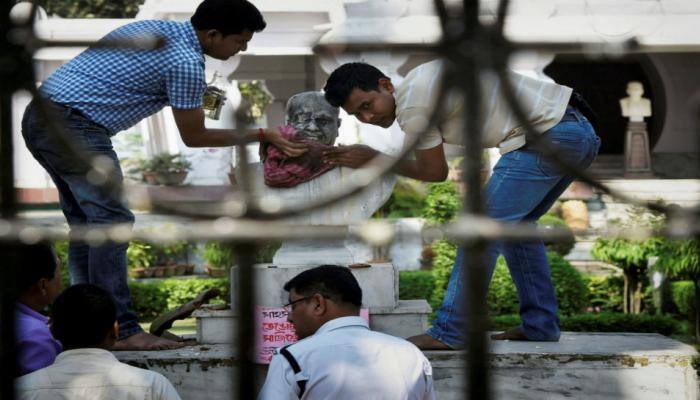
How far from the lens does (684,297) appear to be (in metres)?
9.53

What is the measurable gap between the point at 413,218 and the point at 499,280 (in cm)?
328

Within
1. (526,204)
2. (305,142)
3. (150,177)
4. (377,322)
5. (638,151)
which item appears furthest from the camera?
(638,151)

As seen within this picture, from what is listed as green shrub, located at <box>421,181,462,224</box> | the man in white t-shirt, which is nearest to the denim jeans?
the man in white t-shirt

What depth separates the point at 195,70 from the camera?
3.43m

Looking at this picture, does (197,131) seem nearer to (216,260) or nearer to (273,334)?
(273,334)

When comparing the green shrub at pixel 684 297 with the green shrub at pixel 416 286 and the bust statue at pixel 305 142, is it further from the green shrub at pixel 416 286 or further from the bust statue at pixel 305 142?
the bust statue at pixel 305 142

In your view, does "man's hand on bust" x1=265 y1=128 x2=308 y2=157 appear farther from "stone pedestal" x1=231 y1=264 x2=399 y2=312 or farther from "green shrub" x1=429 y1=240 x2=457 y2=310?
"green shrub" x1=429 y1=240 x2=457 y2=310

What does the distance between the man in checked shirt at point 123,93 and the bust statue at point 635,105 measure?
13.0 metres

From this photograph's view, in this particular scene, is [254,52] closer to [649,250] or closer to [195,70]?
[649,250]

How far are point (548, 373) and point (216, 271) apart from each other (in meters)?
8.30

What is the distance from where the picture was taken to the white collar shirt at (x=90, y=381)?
9.23ft

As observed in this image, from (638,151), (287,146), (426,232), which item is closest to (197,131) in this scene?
(287,146)

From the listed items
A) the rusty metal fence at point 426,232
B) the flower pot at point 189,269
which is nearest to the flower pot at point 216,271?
the flower pot at point 189,269

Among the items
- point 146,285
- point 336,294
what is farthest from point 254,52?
point 336,294
